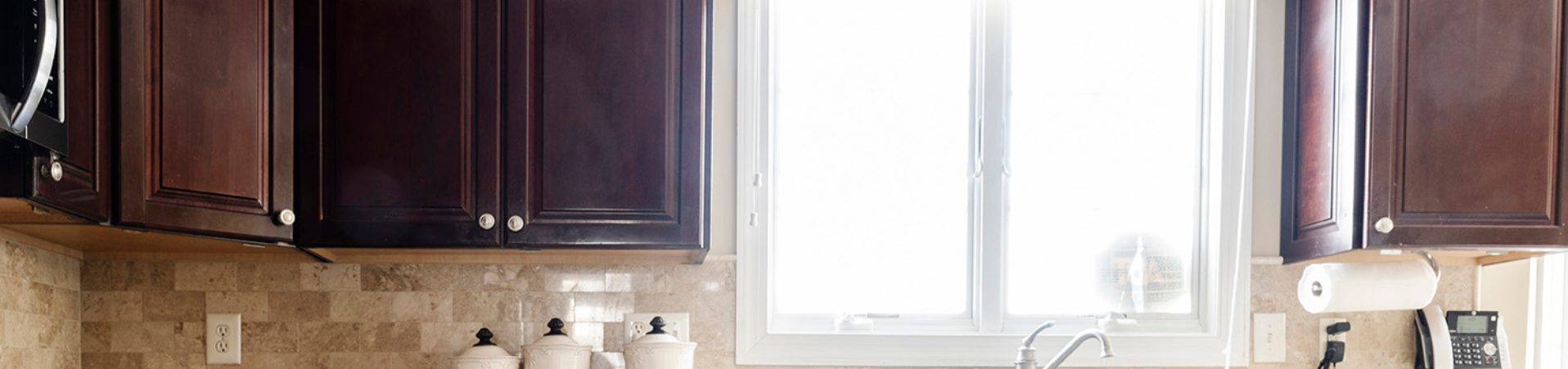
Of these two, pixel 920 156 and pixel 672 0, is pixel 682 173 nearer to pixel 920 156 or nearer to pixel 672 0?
pixel 672 0

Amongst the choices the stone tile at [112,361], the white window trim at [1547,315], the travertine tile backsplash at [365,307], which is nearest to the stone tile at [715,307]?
the travertine tile backsplash at [365,307]

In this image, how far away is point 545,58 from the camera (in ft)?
7.12

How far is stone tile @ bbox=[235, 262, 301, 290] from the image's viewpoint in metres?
2.51

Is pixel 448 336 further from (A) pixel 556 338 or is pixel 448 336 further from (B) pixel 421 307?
(A) pixel 556 338

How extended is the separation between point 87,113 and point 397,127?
57 cm

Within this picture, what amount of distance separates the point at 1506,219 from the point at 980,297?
1016 millimetres

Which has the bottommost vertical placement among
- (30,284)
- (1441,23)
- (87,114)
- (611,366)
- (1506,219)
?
(611,366)

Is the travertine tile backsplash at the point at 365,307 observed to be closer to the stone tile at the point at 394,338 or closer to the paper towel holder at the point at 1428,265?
the stone tile at the point at 394,338

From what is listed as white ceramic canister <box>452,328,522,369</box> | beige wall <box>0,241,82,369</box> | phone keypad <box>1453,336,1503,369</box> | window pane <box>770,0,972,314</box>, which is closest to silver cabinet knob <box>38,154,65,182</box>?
beige wall <box>0,241,82,369</box>

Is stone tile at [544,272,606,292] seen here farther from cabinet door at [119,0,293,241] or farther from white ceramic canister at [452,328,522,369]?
cabinet door at [119,0,293,241]

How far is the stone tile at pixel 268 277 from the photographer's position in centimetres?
251

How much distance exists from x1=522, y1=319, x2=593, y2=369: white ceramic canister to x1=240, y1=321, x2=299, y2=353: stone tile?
0.51 m

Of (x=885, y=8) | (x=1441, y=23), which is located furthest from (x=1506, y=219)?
(x=885, y=8)

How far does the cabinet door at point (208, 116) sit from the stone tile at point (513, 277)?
1.64 feet
